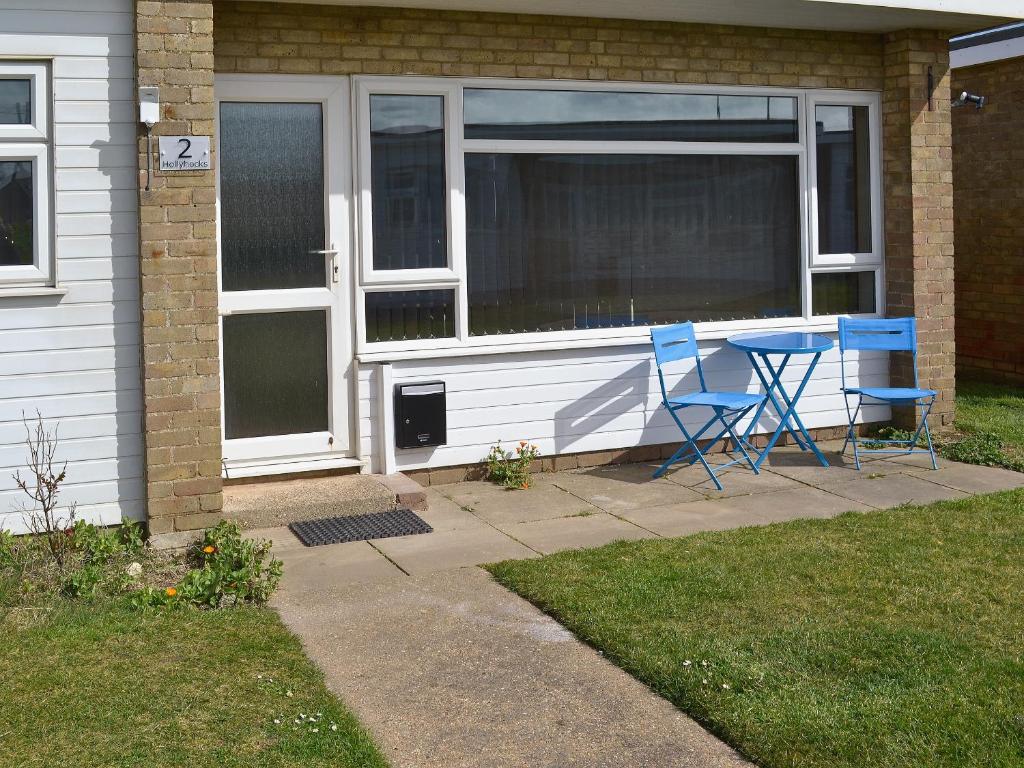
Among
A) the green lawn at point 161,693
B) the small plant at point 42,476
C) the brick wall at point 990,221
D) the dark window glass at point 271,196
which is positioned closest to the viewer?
the green lawn at point 161,693

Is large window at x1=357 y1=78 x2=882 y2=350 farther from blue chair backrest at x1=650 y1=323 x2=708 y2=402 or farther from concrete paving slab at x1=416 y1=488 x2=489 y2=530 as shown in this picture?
concrete paving slab at x1=416 y1=488 x2=489 y2=530

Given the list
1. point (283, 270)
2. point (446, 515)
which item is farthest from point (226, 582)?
point (283, 270)

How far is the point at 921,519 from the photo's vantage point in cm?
660

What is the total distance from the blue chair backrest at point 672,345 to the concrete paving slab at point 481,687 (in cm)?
274

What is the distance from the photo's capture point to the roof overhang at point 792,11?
7.39 m

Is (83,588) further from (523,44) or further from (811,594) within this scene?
(523,44)

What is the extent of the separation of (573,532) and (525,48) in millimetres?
3192

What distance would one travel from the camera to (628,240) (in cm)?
828

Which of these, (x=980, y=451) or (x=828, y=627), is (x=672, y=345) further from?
(x=828, y=627)

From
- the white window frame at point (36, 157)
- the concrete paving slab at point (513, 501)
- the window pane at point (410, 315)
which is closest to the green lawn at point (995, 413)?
the concrete paving slab at point (513, 501)

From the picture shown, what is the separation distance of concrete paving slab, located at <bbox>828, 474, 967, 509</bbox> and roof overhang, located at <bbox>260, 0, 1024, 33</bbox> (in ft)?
10.00

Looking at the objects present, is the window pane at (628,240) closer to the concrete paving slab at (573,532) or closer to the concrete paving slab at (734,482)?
the concrete paving slab at (734,482)

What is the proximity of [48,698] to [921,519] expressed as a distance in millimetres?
Answer: 4543

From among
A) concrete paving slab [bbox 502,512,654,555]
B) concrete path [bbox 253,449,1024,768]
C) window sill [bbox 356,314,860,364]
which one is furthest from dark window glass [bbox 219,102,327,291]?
concrete paving slab [bbox 502,512,654,555]
